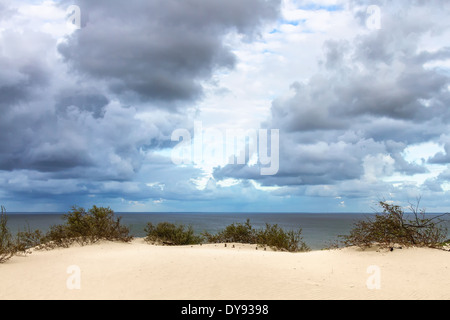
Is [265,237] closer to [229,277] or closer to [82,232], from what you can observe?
[82,232]

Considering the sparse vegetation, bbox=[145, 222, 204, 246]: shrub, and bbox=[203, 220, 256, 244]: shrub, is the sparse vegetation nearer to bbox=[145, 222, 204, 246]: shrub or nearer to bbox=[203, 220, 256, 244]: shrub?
bbox=[145, 222, 204, 246]: shrub

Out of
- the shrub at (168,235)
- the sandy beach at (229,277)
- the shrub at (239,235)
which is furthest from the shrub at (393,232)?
the shrub at (168,235)

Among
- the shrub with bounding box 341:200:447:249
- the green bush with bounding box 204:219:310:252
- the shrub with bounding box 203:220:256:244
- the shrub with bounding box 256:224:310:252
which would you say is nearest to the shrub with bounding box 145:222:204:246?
the green bush with bounding box 204:219:310:252

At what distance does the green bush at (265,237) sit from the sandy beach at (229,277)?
21.5 ft

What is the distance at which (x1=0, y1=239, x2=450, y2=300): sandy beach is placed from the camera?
27.7ft

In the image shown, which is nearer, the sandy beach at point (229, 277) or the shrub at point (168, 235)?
the sandy beach at point (229, 277)

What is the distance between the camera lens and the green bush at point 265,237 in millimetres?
20109

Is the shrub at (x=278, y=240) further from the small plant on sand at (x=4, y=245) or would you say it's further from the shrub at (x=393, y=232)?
the small plant on sand at (x=4, y=245)

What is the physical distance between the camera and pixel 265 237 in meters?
21.0

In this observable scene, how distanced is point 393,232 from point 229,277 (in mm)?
8817

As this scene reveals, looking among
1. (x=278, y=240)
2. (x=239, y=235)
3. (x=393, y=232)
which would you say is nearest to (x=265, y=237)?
(x=278, y=240)
